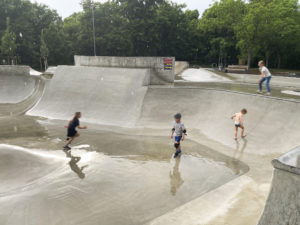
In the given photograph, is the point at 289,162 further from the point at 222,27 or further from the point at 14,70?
the point at 222,27

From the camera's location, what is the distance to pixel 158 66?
17875 mm

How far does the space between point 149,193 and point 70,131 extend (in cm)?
467

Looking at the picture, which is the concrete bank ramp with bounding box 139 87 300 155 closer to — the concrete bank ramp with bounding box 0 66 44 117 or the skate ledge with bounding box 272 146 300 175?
the skate ledge with bounding box 272 146 300 175

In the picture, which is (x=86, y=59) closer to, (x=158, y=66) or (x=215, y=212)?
(x=158, y=66)

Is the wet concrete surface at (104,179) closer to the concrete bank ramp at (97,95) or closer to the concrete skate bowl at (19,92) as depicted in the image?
the concrete bank ramp at (97,95)

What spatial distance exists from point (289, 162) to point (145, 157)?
6.03 meters

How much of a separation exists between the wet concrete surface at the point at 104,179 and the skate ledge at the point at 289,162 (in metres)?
2.96

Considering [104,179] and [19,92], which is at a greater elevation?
[19,92]

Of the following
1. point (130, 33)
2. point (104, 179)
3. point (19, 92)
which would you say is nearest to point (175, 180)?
point (104, 179)

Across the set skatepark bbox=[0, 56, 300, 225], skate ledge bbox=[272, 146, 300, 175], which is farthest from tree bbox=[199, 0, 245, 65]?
skate ledge bbox=[272, 146, 300, 175]

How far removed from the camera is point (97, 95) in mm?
17203

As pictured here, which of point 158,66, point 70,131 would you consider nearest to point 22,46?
point 158,66

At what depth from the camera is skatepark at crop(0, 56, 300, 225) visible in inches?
211

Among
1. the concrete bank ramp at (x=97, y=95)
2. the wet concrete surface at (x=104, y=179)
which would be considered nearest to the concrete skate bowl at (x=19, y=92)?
the concrete bank ramp at (x=97, y=95)
